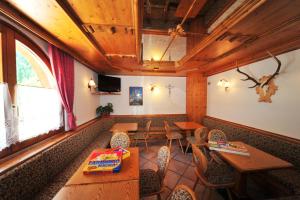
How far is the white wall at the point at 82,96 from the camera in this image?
2939 millimetres

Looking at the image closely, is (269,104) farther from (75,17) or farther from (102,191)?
(75,17)

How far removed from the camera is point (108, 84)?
4441 mm

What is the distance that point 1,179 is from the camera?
1.10 m

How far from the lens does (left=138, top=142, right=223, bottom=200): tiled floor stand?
7.08 feet

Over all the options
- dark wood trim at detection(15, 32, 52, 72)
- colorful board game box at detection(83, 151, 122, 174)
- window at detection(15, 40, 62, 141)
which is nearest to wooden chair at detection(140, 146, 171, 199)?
colorful board game box at detection(83, 151, 122, 174)

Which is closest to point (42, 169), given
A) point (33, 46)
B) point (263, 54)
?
point (33, 46)

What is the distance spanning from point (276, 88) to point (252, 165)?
183cm

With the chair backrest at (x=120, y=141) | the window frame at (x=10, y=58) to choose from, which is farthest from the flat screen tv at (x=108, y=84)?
the window frame at (x=10, y=58)

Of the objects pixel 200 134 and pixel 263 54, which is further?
pixel 200 134

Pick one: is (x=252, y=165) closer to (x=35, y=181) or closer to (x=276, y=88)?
(x=276, y=88)

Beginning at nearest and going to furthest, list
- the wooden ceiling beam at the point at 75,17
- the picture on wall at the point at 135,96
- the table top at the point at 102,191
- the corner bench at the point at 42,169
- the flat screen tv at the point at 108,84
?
1. the table top at the point at 102,191
2. the corner bench at the point at 42,169
3. the wooden ceiling beam at the point at 75,17
4. the flat screen tv at the point at 108,84
5. the picture on wall at the point at 135,96

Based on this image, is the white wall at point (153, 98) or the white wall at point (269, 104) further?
the white wall at point (153, 98)

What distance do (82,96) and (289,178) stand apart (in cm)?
432

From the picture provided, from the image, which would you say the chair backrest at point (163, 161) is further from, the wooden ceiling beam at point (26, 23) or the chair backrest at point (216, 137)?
the wooden ceiling beam at point (26, 23)
